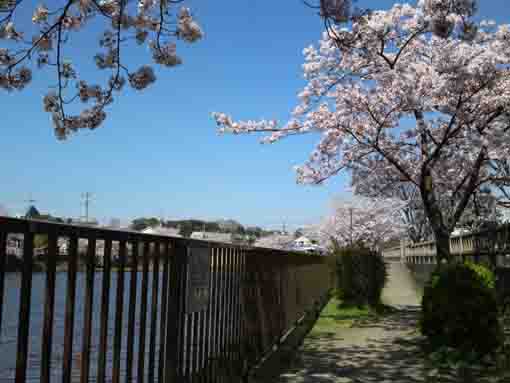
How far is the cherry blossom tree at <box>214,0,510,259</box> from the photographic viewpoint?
400 inches

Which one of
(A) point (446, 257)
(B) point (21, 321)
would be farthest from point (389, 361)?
(B) point (21, 321)

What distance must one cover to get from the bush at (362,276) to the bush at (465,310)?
651 centimetres

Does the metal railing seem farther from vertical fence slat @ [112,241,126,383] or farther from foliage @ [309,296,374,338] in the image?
foliage @ [309,296,374,338]

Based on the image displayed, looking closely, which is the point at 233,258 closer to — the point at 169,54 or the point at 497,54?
the point at 169,54

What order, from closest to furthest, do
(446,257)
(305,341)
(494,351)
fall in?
(494,351) → (305,341) → (446,257)

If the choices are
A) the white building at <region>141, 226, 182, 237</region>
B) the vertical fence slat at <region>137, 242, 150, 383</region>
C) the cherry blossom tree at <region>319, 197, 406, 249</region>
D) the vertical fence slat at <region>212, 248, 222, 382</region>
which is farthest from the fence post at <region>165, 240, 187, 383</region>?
the cherry blossom tree at <region>319, 197, 406, 249</region>

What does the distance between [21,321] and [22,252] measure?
0.87 ft

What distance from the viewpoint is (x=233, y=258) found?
521 cm

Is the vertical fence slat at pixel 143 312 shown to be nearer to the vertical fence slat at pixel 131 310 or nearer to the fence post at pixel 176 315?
the vertical fence slat at pixel 131 310

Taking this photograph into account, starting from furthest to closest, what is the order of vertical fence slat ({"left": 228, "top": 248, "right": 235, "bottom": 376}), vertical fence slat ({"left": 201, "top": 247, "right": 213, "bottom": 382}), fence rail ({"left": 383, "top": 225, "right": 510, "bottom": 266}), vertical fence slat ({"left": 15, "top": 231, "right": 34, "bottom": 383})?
fence rail ({"left": 383, "top": 225, "right": 510, "bottom": 266}) → vertical fence slat ({"left": 228, "top": 248, "right": 235, "bottom": 376}) → vertical fence slat ({"left": 201, "top": 247, "right": 213, "bottom": 382}) → vertical fence slat ({"left": 15, "top": 231, "right": 34, "bottom": 383})

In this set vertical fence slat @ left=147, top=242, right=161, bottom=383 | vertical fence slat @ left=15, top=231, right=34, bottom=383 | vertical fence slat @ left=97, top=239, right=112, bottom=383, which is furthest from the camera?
vertical fence slat @ left=147, top=242, right=161, bottom=383

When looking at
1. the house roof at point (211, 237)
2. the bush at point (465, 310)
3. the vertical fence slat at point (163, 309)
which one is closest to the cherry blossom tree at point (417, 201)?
the house roof at point (211, 237)

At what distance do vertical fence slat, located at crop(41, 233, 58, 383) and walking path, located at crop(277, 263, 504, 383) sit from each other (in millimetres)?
4362

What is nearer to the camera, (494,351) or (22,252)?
(22,252)
